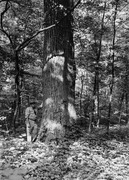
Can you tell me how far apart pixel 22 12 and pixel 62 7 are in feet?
10.1

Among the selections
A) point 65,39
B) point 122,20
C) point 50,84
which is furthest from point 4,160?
point 122,20

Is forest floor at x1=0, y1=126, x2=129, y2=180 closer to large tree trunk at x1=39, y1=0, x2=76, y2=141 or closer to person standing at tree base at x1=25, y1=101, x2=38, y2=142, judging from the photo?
person standing at tree base at x1=25, y1=101, x2=38, y2=142

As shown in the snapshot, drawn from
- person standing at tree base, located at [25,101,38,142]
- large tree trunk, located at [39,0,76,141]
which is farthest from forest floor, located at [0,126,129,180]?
large tree trunk, located at [39,0,76,141]

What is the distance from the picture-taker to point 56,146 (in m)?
4.77

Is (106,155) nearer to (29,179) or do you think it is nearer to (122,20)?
(29,179)

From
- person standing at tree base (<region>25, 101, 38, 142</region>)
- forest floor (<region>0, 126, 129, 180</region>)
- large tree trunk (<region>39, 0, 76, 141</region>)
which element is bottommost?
forest floor (<region>0, 126, 129, 180</region>)

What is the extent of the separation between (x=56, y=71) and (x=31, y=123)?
1923mm

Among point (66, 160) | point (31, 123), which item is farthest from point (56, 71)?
point (66, 160)

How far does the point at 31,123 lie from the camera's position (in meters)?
5.75

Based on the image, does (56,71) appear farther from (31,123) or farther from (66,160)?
(66,160)

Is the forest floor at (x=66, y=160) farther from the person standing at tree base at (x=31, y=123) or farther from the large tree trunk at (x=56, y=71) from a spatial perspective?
the large tree trunk at (x=56, y=71)

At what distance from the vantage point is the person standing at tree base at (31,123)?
18.1 ft

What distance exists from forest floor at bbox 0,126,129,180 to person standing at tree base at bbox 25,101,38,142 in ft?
1.44

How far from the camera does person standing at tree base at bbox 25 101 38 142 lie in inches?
217
